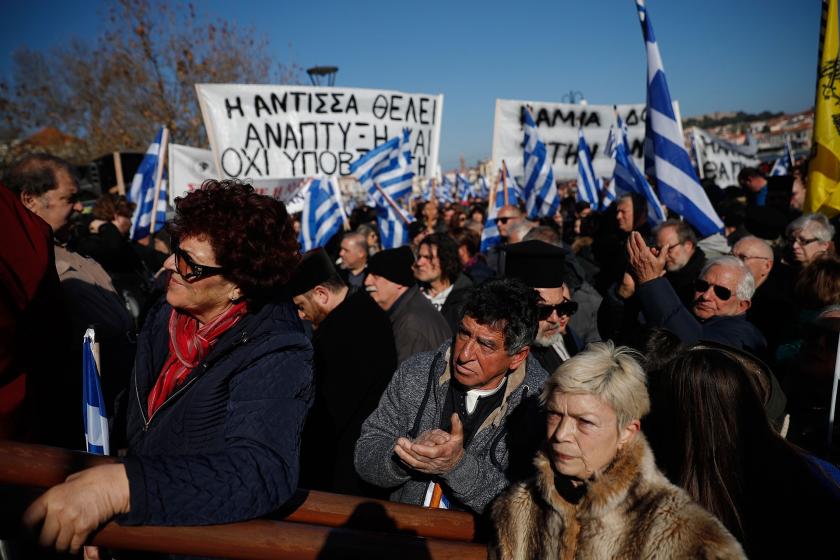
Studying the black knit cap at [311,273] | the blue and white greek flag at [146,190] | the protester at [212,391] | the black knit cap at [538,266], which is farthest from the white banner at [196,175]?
the protester at [212,391]

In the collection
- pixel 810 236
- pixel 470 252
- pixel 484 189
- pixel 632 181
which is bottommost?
pixel 470 252

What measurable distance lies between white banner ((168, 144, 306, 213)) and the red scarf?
309 inches

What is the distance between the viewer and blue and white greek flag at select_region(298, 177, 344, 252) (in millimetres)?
8258

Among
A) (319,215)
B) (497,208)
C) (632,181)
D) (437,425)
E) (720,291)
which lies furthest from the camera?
(497,208)

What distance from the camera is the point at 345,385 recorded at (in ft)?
10.7

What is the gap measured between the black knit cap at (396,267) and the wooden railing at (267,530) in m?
3.25

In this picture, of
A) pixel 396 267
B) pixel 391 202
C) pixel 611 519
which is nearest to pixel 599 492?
pixel 611 519

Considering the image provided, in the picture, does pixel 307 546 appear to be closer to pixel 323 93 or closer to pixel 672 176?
pixel 672 176

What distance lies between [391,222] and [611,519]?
761cm

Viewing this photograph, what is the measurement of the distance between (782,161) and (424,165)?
8.27m

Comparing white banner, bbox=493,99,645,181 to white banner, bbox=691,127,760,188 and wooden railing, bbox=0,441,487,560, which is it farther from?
wooden railing, bbox=0,441,487,560

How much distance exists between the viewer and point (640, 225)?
649 centimetres

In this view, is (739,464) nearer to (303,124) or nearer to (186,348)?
(186,348)

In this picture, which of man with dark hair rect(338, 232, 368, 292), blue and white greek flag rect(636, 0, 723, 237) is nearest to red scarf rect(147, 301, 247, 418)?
blue and white greek flag rect(636, 0, 723, 237)
